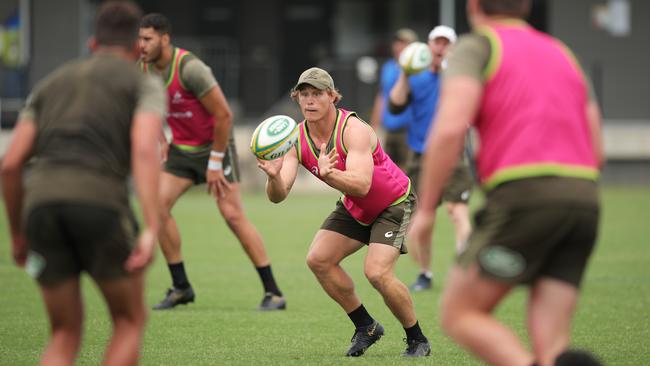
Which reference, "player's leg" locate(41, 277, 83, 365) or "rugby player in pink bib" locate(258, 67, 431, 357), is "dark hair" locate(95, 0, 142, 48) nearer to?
"player's leg" locate(41, 277, 83, 365)

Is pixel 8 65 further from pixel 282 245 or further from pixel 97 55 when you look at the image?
pixel 97 55

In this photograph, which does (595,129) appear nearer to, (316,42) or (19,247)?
(19,247)

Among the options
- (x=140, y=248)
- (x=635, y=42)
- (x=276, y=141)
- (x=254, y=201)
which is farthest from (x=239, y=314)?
(x=635, y=42)

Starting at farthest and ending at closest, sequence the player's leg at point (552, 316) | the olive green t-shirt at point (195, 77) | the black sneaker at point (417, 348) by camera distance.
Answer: the olive green t-shirt at point (195, 77) < the black sneaker at point (417, 348) < the player's leg at point (552, 316)

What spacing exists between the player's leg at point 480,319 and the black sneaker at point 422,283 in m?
6.11

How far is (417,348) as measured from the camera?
736 cm

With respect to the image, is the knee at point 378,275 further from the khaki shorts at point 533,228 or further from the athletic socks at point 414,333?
the khaki shorts at point 533,228

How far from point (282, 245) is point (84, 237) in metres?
9.95

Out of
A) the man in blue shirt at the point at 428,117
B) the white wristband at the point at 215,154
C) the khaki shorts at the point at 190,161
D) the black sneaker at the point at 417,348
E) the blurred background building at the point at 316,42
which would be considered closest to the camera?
the black sneaker at the point at 417,348

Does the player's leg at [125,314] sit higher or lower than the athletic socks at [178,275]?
higher

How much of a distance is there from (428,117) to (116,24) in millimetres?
6845

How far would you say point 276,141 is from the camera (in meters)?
7.12

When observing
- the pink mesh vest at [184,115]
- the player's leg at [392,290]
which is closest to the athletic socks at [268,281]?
the pink mesh vest at [184,115]

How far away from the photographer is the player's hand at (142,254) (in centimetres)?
480
